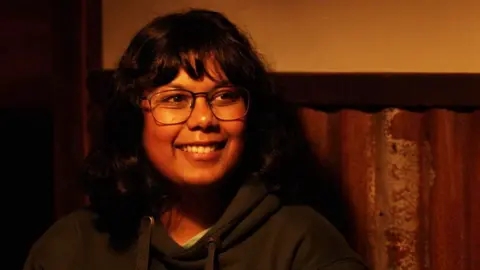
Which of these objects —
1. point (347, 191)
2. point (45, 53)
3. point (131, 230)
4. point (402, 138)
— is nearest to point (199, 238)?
point (131, 230)

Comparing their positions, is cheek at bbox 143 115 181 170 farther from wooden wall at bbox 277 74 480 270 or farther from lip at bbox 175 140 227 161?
wooden wall at bbox 277 74 480 270

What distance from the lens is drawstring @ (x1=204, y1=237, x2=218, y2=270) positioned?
1248mm

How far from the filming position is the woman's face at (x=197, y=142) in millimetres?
1215

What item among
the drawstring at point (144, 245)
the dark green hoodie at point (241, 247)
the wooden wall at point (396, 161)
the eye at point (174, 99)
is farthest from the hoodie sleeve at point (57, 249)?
the wooden wall at point (396, 161)

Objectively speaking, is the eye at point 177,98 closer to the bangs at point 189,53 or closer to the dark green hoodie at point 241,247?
the bangs at point 189,53

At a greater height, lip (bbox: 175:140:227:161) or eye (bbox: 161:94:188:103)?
eye (bbox: 161:94:188:103)

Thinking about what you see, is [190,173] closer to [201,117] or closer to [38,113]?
[201,117]

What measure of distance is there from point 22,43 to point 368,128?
106 centimetres

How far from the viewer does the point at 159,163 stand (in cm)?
126

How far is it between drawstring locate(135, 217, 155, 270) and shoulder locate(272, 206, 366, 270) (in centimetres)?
23

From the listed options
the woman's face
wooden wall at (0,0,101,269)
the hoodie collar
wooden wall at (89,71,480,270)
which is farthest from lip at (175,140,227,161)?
wooden wall at (0,0,101,269)

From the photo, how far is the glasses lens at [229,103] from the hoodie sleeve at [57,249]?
378 millimetres

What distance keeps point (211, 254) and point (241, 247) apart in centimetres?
6

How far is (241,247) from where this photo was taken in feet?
4.23
